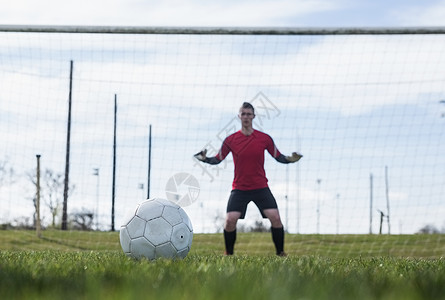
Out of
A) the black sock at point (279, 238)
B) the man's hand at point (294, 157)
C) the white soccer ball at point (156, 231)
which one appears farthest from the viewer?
the black sock at point (279, 238)

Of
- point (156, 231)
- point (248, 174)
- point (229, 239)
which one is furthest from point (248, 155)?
point (156, 231)

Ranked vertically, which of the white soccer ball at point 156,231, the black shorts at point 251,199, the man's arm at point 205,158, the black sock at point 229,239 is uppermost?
the man's arm at point 205,158

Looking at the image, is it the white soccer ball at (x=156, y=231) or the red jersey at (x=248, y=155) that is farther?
the red jersey at (x=248, y=155)

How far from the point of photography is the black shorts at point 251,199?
299 inches

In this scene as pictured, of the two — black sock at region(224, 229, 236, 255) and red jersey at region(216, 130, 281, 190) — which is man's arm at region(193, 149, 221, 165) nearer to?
red jersey at region(216, 130, 281, 190)

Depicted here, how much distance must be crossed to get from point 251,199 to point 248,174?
333mm

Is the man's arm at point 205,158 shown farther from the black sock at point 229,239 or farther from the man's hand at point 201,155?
the black sock at point 229,239

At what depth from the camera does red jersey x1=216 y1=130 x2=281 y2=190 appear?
7637 mm

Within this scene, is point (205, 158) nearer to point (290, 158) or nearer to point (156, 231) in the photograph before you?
point (290, 158)

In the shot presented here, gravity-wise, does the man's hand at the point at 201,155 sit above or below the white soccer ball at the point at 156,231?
above

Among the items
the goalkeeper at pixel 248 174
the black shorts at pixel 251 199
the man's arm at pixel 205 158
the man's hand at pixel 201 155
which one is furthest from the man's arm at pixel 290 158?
the man's hand at pixel 201 155

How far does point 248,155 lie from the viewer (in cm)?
772

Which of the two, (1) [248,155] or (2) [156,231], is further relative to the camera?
(1) [248,155]

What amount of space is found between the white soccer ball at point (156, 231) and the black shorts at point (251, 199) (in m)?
2.18
